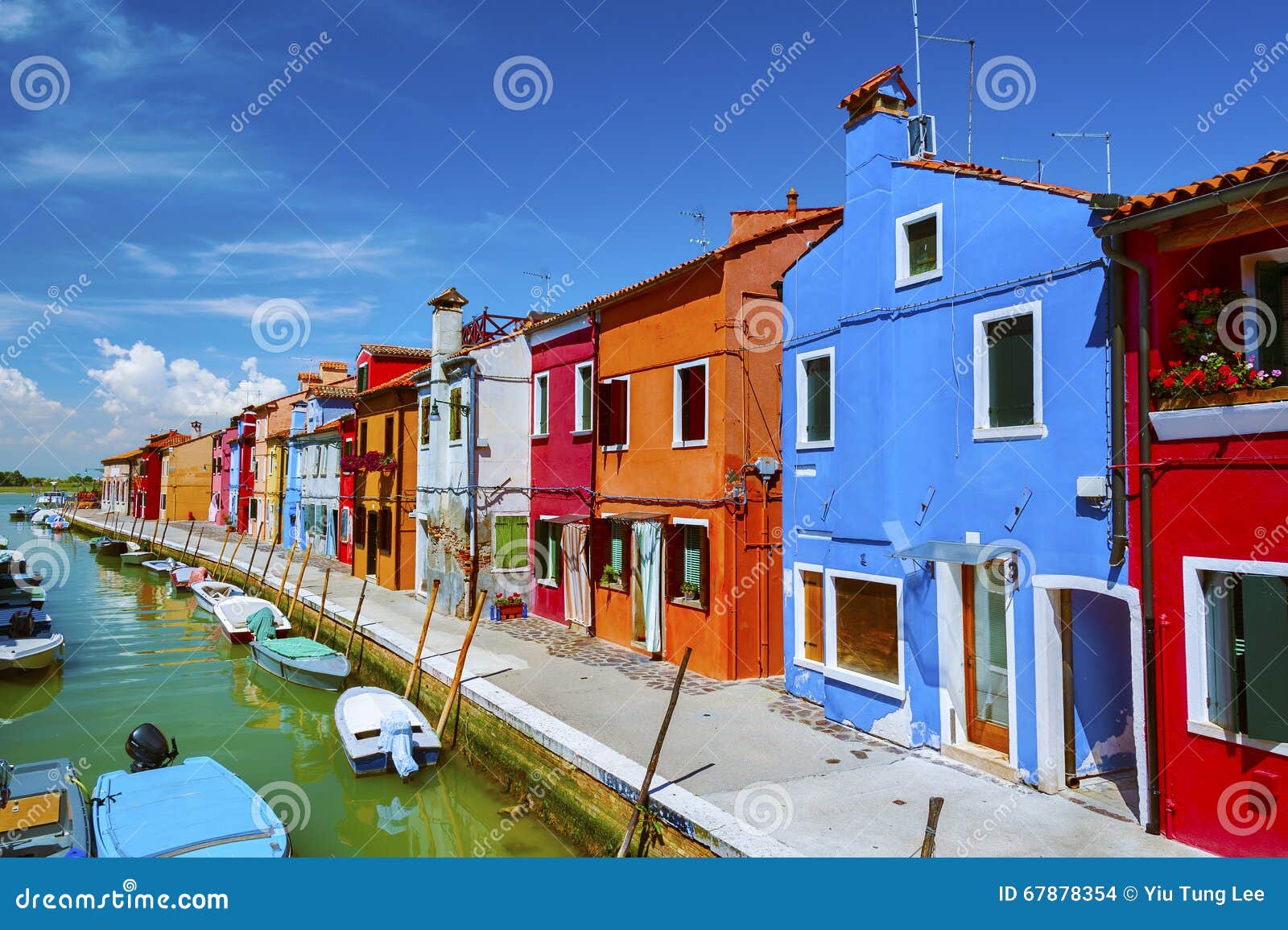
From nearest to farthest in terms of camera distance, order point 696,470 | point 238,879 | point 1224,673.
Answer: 1. point 238,879
2. point 1224,673
3. point 696,470

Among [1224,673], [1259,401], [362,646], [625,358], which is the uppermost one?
[625,358]

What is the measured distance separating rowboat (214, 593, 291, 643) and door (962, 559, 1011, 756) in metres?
20.3

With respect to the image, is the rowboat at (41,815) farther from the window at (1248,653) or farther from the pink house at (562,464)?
the window at (1248,653)

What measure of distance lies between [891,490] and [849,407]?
1572 mm

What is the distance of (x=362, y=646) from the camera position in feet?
67.6

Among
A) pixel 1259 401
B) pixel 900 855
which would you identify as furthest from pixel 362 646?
pixel 1259 401

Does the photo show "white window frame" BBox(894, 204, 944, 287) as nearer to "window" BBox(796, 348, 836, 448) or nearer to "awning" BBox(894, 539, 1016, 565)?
"window" BBox(796, 348, 836, 448)

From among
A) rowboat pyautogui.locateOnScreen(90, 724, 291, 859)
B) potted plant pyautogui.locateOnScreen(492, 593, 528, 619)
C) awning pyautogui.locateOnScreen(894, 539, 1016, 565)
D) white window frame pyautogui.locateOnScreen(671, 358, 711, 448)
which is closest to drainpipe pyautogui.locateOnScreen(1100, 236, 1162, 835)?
awning pyautogui.locateOnScreen(894, 539, 1016, 565)

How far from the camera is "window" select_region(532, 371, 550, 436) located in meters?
21.7

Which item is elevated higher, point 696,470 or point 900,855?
point 696,470

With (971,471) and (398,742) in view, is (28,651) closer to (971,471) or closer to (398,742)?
(398,742)

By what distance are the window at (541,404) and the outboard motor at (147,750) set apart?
11.4 metres

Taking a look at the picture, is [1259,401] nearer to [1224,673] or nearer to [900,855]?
[1224,673]

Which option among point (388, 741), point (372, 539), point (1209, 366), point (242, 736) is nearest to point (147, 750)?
point (388, 741)
